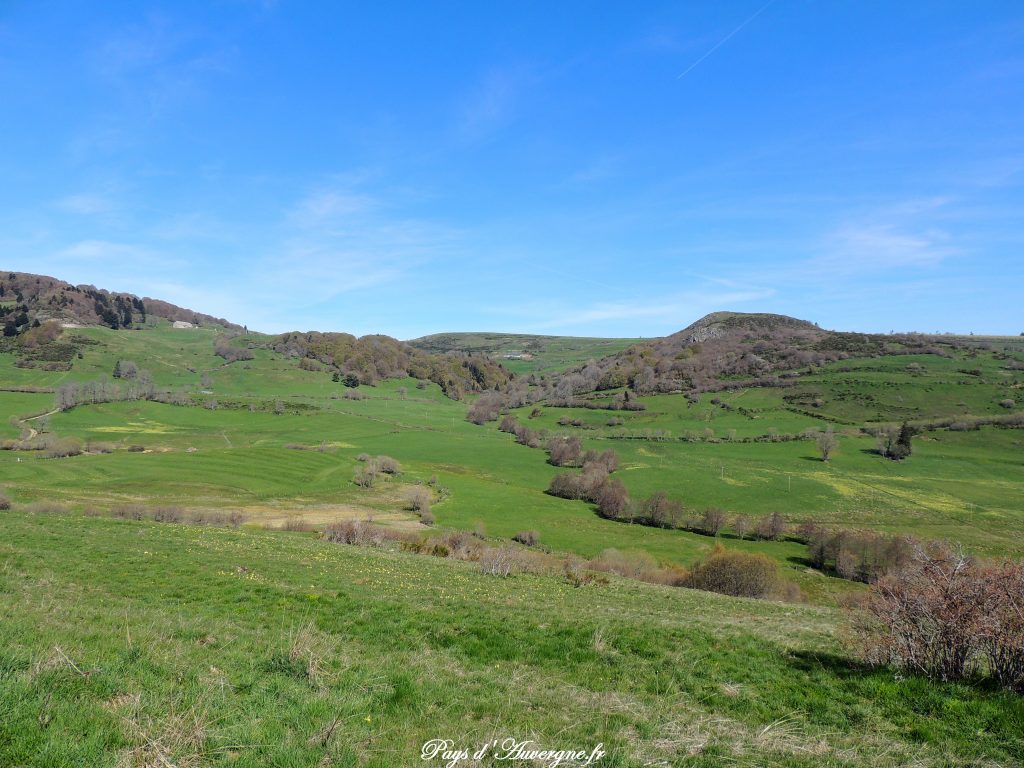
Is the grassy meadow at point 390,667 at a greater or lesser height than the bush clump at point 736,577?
greater

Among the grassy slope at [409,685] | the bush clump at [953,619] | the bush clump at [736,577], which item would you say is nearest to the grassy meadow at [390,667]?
the grassy slope at [409,685]

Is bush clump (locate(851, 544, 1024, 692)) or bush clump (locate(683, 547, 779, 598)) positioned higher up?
bush clump (locate(851, 544, 1024, 692))

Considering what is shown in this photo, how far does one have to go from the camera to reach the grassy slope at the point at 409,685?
20.2ft

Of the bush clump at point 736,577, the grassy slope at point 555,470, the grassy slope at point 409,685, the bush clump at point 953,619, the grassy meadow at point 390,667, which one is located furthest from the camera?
the grassy slope at point 555,470

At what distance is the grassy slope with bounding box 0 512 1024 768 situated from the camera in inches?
242

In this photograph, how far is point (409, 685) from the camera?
29.2ft

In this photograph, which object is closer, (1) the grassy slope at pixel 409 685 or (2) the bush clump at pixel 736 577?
(1) the grassy slope at pixel 409 685

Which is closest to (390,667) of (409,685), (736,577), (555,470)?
(409,685)

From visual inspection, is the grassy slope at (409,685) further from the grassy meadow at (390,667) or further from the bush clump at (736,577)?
the bush clump at (736,577)

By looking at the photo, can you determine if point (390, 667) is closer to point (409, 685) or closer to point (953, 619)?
point (409, 685)

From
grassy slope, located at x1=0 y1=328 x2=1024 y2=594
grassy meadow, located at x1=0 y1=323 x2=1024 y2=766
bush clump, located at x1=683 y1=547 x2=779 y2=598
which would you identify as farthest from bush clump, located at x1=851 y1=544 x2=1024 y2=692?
grassy slope, located at x1=0 y1=328 x2=1024 y2=594

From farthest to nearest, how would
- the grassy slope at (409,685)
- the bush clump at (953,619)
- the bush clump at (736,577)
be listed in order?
1. the bush clump at (736,577)
2. the bush clump at (953,619)
3. the grassy slope at (409,685)

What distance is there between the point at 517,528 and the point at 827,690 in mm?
62552

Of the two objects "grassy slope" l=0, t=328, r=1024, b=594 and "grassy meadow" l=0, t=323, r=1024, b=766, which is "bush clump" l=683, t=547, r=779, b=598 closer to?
"grassy meadow" l=0, t=323, r=1024, b=766
